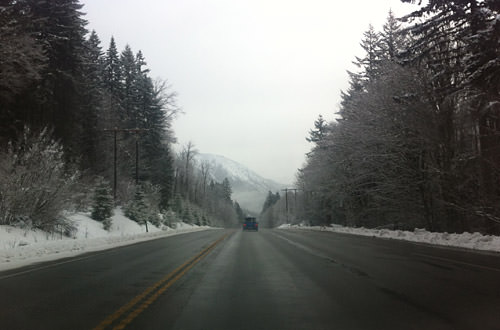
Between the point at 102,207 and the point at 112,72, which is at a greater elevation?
the point at 112,72

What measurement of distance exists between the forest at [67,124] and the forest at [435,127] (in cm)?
1892

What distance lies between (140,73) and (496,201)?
54.0m

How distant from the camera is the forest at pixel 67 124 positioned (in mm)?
20266

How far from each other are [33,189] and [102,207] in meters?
9.26

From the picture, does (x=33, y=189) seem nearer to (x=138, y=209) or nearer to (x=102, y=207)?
(x=102, y=207)

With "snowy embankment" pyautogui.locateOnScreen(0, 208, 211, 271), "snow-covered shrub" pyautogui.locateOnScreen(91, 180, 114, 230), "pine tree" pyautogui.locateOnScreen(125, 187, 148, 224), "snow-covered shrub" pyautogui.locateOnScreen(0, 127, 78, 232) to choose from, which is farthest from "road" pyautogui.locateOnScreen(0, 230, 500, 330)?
"pine tree" pyautogui.locateOnScreen(125, 187, 148, 224)

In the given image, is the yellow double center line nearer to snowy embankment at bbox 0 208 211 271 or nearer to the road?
the road

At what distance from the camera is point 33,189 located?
19.5 m

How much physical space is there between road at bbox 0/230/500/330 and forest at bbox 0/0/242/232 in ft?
29.0

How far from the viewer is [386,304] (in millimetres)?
7105

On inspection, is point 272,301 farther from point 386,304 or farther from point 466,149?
point 466,149

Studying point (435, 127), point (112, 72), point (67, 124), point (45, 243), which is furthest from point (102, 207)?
point (112, 72)

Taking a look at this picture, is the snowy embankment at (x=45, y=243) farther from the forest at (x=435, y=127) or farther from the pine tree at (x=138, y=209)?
the forest at (x=435, y=127)

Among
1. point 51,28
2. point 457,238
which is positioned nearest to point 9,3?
point 51,28
